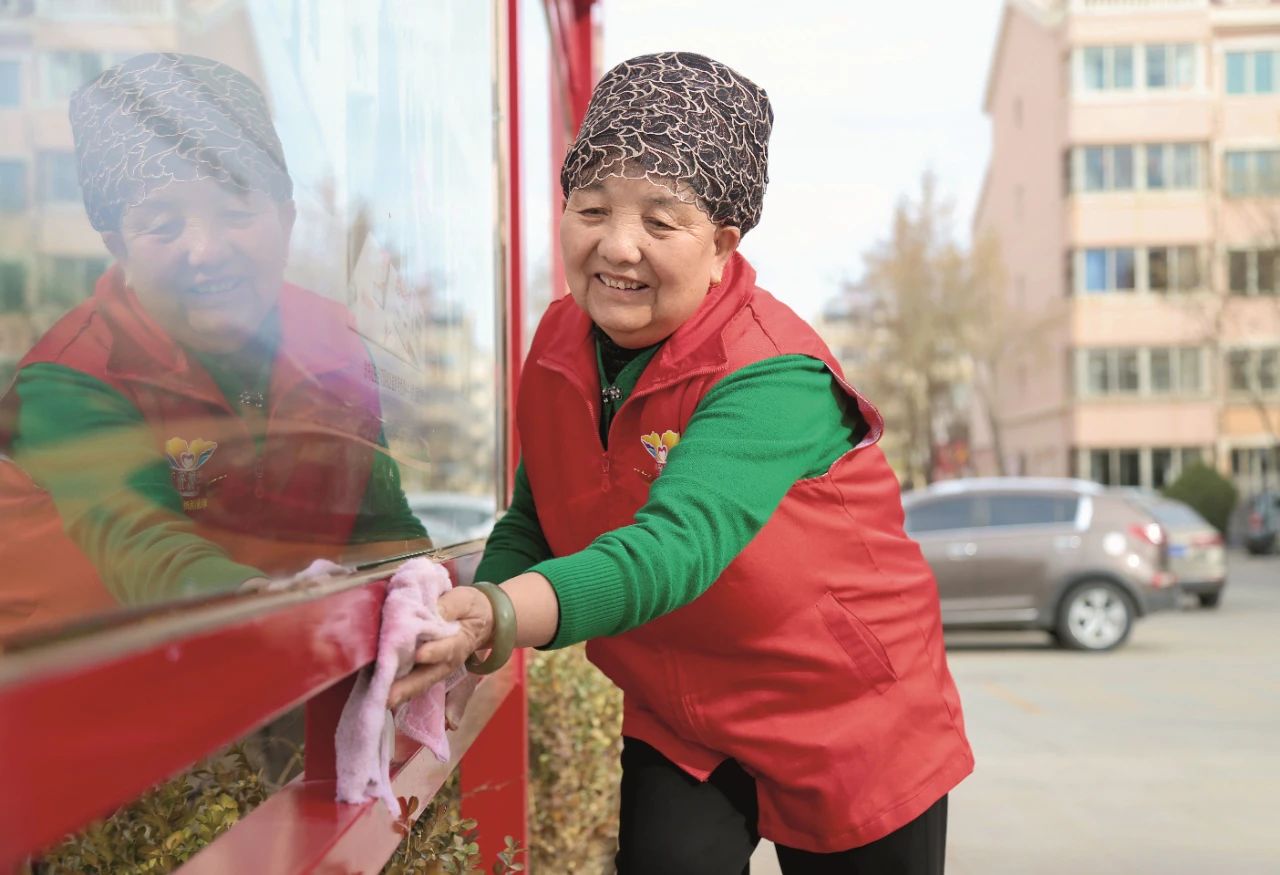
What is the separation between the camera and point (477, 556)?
8.51ft

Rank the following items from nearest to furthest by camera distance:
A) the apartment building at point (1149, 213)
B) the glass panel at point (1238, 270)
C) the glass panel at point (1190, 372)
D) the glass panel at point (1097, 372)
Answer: the glass panel at point (1238, 270)
the apartment building at point (1149, 213)
the glass panel at point (1190, 372)
the glass panel at point (1097, 372)

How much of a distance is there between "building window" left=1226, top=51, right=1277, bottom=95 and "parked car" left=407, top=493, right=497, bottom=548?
4143 cm

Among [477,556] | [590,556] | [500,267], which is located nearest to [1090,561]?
[500,267]

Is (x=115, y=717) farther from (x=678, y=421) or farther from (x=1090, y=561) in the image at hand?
(x=1090, y=561)

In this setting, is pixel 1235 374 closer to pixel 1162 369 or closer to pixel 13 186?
pixel 1162 369

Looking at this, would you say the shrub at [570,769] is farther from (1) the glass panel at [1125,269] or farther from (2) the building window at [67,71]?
(1) the glass panel at [1125,269]

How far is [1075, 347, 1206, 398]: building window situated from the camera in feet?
133

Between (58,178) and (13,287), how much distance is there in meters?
0.09

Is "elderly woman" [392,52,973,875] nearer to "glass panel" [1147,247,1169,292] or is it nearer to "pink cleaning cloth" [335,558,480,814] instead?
"pink cleaning cloth" [335,558,480,814]

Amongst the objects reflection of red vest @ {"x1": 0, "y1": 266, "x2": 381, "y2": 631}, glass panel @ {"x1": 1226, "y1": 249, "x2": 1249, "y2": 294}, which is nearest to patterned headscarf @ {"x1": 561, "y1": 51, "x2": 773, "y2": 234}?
reflection of red vest @ {"x1": 0, "y1": 266, "x2": 381, "y2": 631}

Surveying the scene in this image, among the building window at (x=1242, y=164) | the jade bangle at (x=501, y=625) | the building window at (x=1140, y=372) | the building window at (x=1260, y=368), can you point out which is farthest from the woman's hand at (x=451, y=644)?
the building window at (x=1140, y=372)

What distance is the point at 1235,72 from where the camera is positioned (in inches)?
1598

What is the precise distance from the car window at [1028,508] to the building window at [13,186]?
12.7 meters

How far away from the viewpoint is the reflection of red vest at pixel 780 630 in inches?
78.7
